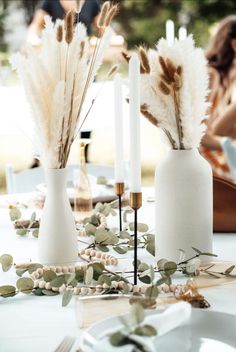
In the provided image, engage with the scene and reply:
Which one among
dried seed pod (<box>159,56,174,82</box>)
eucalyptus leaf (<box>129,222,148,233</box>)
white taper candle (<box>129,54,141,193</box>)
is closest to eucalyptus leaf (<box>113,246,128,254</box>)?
eucalyptus leaf (<box>129,222,148,233</box>)

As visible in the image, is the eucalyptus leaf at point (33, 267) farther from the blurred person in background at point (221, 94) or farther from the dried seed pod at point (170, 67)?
the blurred person in background at point (221, 94)

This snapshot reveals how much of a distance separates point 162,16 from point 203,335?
8.20 meters

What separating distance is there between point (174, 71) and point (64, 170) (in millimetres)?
270

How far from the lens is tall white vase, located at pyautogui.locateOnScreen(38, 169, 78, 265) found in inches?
54.6

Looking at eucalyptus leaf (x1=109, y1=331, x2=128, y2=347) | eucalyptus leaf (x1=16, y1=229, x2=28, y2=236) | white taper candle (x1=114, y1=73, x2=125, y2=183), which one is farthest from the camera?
eucalyptus leaf (x1=16, y1=229, x2=28, y2=236)

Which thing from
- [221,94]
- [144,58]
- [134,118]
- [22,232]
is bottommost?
[22,232]

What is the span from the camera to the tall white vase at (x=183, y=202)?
136 centimetres

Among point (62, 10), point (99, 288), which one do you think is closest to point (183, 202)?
point (99, 288)

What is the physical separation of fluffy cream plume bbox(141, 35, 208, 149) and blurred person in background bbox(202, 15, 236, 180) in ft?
7.47

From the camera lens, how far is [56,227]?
139 centimetres

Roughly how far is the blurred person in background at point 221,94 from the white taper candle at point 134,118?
2.39m

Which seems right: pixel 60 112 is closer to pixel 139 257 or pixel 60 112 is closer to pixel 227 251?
pixel 139 257

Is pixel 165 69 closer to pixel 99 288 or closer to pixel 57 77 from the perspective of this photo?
pixel 57 77

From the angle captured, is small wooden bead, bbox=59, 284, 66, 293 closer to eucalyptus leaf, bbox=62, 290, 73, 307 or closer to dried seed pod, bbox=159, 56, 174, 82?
eucalyptus leaf, bbox=62, 290, 73, 307
